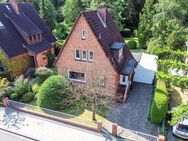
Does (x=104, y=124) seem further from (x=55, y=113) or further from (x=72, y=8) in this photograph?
(x=72, y=8)

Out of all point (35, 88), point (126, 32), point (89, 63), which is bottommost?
point (35, 88)

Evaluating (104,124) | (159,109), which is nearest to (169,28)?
(159,109)

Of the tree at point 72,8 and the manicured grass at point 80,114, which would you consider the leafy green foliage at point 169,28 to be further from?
the tree at point 72,8

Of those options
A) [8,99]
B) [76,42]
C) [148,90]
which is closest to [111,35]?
[76,42]

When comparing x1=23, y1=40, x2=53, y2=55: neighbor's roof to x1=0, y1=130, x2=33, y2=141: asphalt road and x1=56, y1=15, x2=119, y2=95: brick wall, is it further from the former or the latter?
x1=0, y1=130, x2=33, y2=141: asphalt road

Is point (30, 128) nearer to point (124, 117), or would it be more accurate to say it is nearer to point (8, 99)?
point (8, 99)

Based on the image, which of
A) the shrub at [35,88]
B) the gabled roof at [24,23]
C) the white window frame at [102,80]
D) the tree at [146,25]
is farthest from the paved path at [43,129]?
the tree at [146,25]

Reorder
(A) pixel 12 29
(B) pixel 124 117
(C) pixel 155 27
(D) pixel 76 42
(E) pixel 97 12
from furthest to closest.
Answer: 1. (C) pixel 155 27
2. (A) pixel 12 29
3. (E) pixel 97 12
4. (D) pixel 76 42
5. (B) pixel 124 117
